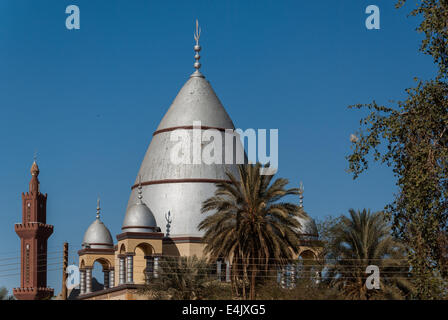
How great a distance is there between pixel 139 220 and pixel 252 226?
30.0 ft

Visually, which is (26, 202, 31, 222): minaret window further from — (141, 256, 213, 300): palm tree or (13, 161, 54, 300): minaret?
(141, 256, 213, 300): palm tree

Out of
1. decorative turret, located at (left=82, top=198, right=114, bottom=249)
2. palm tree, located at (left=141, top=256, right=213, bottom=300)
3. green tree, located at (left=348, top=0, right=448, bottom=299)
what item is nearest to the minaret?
decorative turret, located at (left=82, top=198, right=114, bottom=249)

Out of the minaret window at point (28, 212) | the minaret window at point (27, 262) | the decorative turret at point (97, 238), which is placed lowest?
the minaret window at point (27, 262)

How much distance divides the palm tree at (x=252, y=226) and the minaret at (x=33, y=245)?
34253 millimetres

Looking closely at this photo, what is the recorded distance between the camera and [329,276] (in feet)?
132

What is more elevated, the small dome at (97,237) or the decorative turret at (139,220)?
the decorative turret at (139,220)

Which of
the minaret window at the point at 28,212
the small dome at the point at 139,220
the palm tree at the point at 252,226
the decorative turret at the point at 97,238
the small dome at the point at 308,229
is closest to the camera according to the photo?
the palm tree at the point at 252,226

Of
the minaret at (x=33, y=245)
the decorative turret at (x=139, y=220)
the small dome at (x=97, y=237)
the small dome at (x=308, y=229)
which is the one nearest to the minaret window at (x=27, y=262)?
the minaret at (x=33, y=245)

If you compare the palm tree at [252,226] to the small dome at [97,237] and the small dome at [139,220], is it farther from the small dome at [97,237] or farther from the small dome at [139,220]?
the small dome at [97,237]

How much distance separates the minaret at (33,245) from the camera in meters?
70.6

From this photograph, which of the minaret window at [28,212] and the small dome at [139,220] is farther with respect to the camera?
the minaret window at [28,212]
